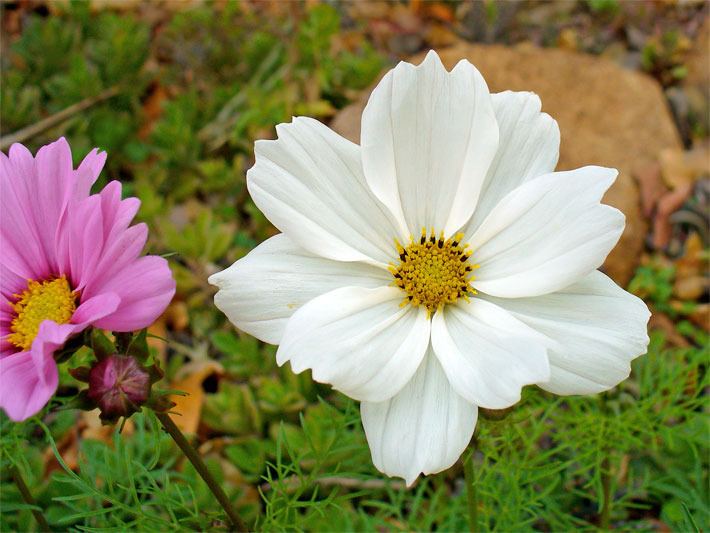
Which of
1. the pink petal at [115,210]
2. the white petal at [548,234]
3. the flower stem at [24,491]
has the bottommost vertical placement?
the flower stem at [24,491]

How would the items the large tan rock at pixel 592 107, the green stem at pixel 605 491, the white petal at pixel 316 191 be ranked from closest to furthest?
1. the white petal at pixel 316 191
2. the green stem at pixel 605 491
3. the large tan rock at pixel 592 107

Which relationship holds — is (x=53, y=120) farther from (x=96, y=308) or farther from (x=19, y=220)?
(x=96, y=308)

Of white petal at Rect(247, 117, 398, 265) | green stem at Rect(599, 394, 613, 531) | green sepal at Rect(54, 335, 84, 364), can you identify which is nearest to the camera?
green sepal at Rect(54, 335, 84, 364)

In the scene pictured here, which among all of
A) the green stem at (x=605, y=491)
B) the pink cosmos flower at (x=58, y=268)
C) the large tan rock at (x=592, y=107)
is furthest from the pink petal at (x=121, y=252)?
the large tan rock at (x=592, y=107)

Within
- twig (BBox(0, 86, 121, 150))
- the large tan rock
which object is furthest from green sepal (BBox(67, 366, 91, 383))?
twig (BBox(0, 86, 121, 150))

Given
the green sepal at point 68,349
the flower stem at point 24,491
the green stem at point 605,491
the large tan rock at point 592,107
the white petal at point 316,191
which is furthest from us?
the large tan rock at point 592,107

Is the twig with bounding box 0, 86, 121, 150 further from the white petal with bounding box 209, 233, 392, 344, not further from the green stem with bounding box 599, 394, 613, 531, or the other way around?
the green stem with bounding box 599, 394, 613, 531

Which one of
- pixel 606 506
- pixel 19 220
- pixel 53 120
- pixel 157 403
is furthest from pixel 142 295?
pixel 53 120

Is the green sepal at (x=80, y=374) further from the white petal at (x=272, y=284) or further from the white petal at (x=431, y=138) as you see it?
the white petal at (x=431, y=138)
